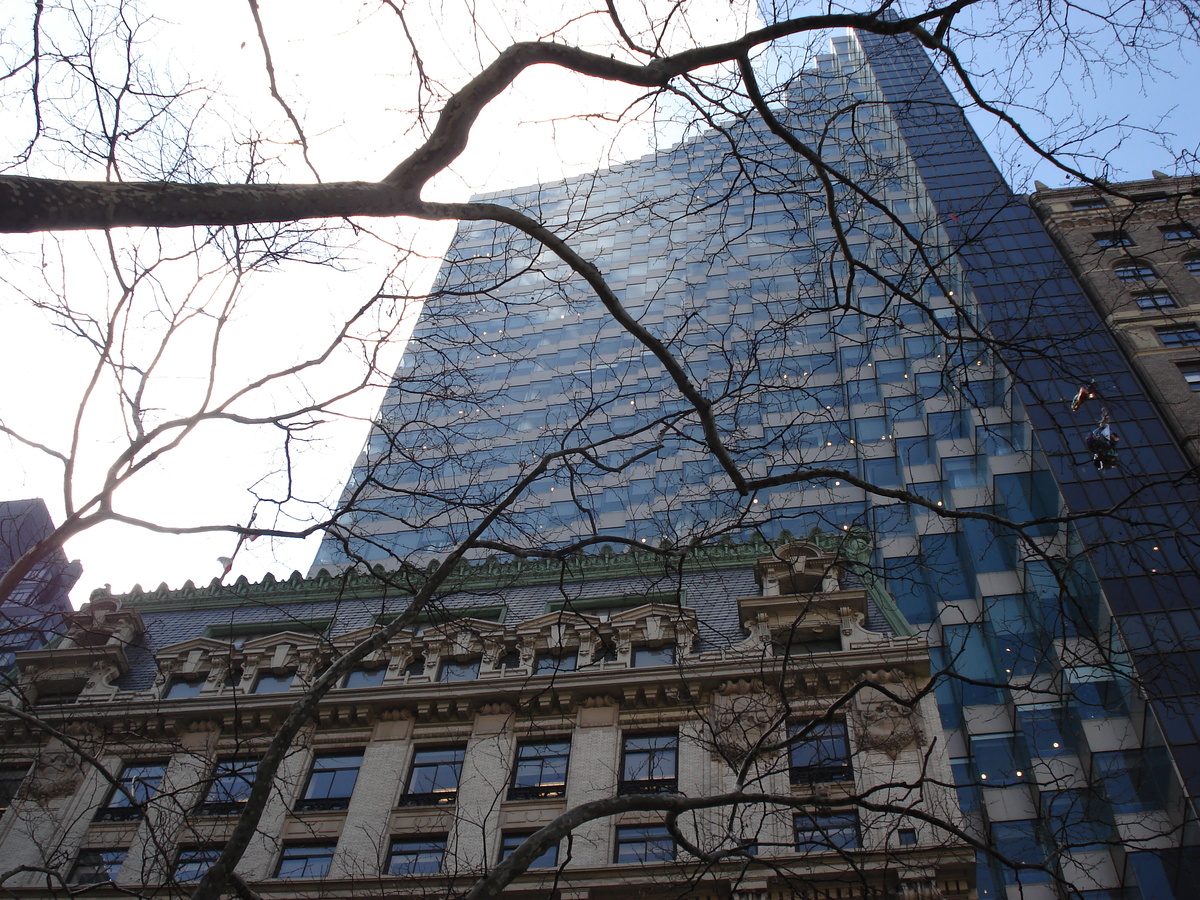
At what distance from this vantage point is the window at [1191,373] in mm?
39653

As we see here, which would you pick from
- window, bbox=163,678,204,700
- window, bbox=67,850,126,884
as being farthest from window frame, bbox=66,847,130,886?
window, bbox=163,678,204,700

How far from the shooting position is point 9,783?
22328 mm

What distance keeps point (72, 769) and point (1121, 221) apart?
23160 millimetres

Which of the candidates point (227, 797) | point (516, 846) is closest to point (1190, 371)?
point (516, 846)

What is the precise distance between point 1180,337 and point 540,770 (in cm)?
3639

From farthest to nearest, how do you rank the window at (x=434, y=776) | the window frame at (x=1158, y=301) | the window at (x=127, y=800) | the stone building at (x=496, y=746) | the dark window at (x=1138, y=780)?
the window frame at (x=1158, y=301) < the dark window at (x=1138, y=780) < the window at (x=127, y=800) < the window at (x=434, y=776) < the stone building at (x=496, y=746)

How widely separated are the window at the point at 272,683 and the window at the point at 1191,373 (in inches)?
1479

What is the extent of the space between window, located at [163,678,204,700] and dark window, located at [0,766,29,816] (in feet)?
11.6

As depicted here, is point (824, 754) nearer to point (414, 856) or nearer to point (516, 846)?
point (516, 846)

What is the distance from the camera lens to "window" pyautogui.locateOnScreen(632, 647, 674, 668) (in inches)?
874

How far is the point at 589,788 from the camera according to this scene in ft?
63.5

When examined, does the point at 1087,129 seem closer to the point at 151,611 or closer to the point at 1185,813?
the point at 1185,813

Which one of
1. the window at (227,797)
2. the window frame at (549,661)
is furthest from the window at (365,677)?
the window frame at (549,661)

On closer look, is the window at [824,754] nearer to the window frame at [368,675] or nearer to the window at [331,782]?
the window at [331,782]
